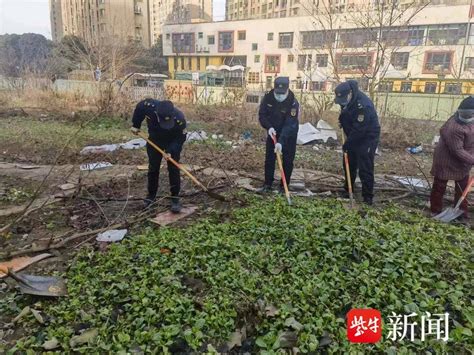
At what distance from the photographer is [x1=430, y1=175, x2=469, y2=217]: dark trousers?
4488 mm

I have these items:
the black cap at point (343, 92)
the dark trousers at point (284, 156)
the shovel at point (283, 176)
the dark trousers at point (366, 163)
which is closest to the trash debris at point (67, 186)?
the dark trousers at point (284, 156)

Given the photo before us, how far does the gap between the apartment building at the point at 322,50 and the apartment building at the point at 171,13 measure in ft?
19.7

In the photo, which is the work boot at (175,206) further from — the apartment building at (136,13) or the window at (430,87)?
the apartment building at (136,13)

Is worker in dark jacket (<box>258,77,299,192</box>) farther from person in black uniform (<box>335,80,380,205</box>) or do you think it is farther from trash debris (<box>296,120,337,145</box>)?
trash debris (<box>296,120,337,145</box>)

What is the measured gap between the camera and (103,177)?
6.15 m

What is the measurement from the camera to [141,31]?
1930 inches

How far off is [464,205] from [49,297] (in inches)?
186

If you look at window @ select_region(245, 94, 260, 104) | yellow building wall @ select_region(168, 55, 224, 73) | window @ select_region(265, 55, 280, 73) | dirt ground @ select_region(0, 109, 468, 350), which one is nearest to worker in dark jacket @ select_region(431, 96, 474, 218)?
dirt ground @ select_region(0, 109, 468, 350)

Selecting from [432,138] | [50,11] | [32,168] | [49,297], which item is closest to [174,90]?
[32,168]

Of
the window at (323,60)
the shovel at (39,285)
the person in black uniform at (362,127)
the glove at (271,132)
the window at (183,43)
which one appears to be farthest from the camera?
the window at (183,43)

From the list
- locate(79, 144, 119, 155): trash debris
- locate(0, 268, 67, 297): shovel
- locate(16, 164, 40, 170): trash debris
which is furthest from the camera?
locate(79, 144, 119, 155): trash debris

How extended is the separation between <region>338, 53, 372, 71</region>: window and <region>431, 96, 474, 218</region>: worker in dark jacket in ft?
24.5

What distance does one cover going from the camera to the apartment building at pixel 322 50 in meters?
13.0

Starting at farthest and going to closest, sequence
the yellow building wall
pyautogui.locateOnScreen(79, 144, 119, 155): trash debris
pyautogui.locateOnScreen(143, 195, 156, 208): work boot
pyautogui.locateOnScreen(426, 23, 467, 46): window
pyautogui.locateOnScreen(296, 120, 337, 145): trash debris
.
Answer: the yellow building wall
pyautogui.locateOnScreen(426, 23, 467, 46): window
pyautogui.locateOnScreen(296, 120, 337, 145): trash debris
pyautogui.locateOnScreen(79, 144, 119, 155): trash debris
pyautogui.locateOnScreen(143, 195, 156, 208): work boot
